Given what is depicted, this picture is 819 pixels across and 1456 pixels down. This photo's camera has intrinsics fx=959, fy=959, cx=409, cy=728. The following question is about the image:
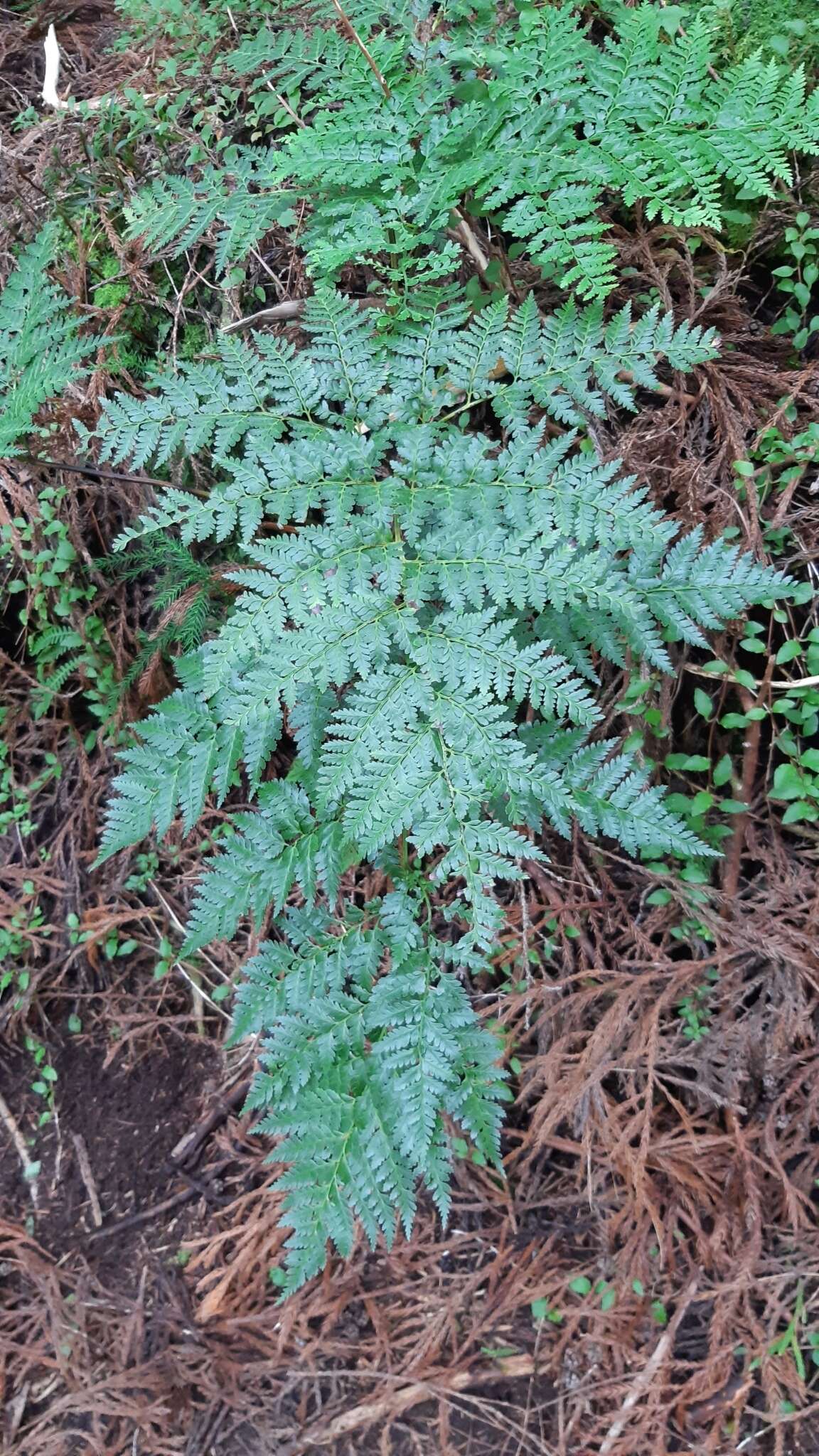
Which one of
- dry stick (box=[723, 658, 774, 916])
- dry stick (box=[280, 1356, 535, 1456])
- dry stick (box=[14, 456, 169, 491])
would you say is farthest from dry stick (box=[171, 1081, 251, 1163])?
dry stick (box=[14, 456, 169, 491])

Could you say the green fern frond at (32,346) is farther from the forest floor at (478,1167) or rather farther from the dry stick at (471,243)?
the dry stick at (471,243)

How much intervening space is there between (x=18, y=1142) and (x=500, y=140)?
3.56 metres

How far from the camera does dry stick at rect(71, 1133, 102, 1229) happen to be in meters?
3.29

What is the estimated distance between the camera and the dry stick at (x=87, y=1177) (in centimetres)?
329

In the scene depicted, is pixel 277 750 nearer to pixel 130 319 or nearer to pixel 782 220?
pixel 130 319

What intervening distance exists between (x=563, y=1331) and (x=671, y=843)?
162cm

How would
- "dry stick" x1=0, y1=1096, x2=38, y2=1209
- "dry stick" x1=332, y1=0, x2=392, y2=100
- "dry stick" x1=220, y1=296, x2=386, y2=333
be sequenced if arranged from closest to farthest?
"dry stick" x1=332, y1=0, x2=392, y2=100
"dry stick" x1=220, y1=296, x2=386, y2=333
"dry stick" x1=0, y1=1096, x2=38, y2=1209

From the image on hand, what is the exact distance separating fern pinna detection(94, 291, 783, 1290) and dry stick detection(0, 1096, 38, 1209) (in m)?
1.40

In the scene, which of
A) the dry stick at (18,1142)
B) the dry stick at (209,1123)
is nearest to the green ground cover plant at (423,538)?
the dry stick at (209,1123)

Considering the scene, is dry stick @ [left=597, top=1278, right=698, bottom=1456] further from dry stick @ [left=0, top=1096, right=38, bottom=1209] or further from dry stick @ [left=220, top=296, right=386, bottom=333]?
dry stick @ [left=220, top=296, right=386, bottom=333]

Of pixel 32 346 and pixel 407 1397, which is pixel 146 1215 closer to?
pixel 407 1397

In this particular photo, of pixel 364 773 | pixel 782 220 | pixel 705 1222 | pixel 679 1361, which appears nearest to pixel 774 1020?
pixel 705 1222

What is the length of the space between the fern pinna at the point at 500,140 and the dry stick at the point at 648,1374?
2860 millimetres

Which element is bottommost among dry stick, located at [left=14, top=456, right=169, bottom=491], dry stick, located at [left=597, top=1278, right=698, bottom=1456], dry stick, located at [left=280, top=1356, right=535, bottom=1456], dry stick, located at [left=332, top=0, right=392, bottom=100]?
dry stick, located at [left=597, top=1278, right=698, bottom=1456]
